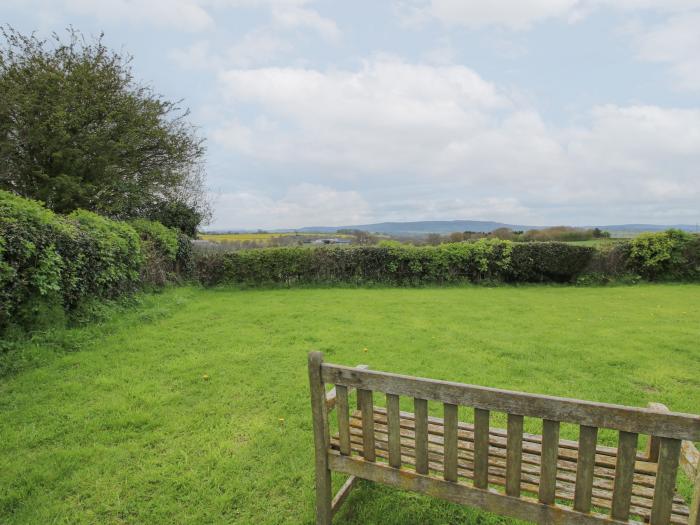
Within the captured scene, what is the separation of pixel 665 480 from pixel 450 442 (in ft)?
3.24

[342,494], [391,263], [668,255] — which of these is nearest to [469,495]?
[342,494]

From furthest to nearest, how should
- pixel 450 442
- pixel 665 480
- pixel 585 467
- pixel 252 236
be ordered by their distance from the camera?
1. pixel 252 236
2. pixel 450 442
3. pixel 585 467
4. pixel 665 480

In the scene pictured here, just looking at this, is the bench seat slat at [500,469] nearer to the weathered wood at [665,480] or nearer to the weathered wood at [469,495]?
the weathered wood at [469,495]

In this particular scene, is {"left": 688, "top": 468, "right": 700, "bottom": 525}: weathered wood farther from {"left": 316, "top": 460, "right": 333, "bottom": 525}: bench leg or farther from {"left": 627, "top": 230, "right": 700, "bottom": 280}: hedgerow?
{"left": 627, "top": 230, "right": 700, "bottom": 280}: hedgerow

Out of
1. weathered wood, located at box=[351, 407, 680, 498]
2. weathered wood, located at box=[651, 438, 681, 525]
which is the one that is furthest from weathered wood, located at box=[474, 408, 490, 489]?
weathered wood, located at box=[651, 438, 681, 525]

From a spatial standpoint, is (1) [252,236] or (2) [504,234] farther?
(1) [252,236]

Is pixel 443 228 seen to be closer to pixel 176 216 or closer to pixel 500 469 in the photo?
pixel 176 216

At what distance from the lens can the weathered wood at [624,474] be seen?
178 cm

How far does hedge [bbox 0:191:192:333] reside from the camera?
6.04m

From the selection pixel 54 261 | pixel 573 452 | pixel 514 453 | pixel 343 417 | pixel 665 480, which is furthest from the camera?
pixel 54 261

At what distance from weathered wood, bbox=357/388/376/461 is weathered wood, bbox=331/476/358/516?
704 mm

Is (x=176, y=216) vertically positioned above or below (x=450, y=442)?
above

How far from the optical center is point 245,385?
17.0 feet

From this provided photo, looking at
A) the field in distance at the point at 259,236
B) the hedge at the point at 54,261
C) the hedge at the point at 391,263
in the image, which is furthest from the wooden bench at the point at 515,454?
the field in distance at the point at 259,236
